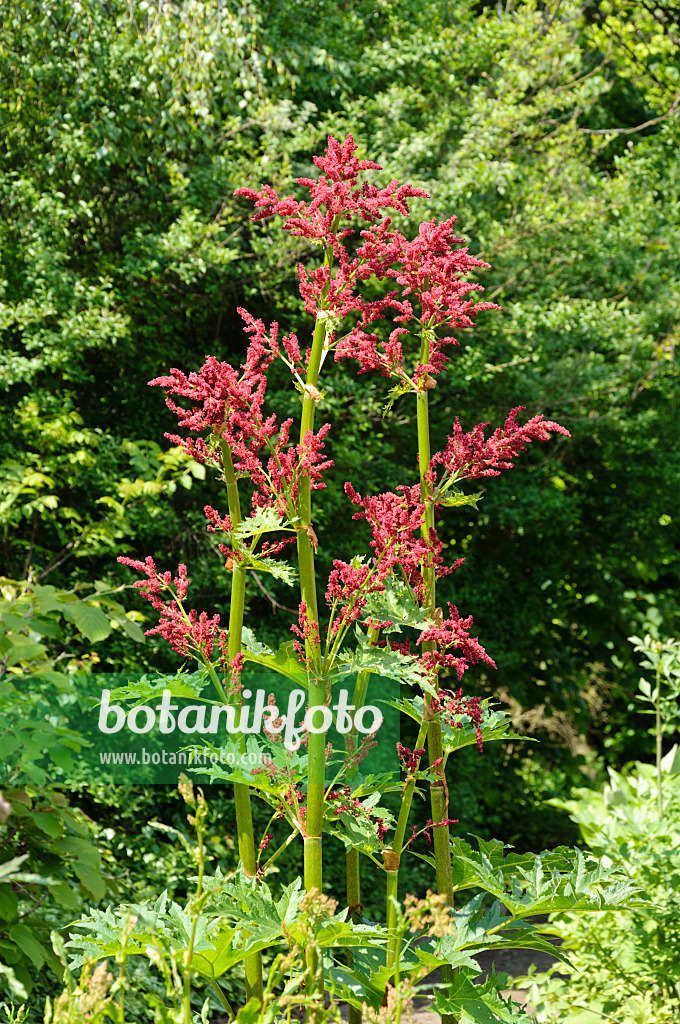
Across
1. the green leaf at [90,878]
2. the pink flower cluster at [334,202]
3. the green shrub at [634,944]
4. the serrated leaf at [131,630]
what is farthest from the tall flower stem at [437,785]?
the serrated leaf at [131,630]

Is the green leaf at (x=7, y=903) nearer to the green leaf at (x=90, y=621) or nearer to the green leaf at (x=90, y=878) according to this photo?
the green leaf at (x=90, y=878)

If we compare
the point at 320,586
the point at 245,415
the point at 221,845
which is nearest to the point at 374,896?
the point at 221,845

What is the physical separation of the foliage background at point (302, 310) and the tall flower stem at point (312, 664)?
2.34 meters

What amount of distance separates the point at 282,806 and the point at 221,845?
2979 mm

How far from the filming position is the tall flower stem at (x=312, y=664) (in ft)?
4.30

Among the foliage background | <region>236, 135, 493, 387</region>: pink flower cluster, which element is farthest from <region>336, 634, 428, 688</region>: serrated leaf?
the foliage background

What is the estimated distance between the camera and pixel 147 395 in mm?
4645

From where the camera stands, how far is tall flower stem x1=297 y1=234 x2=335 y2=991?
1310 millimetres

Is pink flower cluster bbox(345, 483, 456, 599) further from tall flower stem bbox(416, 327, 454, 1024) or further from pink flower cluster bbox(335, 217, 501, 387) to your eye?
pink flower cluster bbox(335, 217, 501, 387)

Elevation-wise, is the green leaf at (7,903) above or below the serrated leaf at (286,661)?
below

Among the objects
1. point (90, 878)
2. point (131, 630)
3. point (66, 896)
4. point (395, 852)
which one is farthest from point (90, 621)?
point (395, 852)

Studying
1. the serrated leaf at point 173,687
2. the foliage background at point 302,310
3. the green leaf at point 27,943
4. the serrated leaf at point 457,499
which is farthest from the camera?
the foliage background at point 302,310

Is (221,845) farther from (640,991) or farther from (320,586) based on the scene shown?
(640,991)

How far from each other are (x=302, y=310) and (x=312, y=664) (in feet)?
11.5
